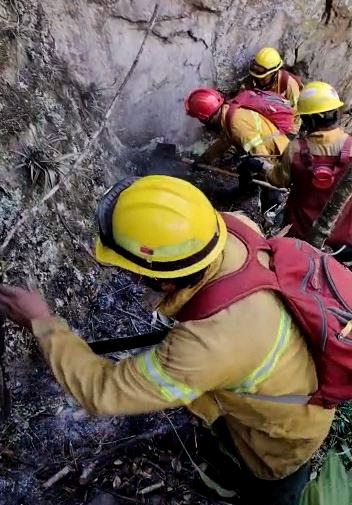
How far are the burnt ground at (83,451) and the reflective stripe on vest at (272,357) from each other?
1.27m

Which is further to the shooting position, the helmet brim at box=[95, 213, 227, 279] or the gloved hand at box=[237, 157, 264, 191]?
the gloved hand at box=[237, 157, 264, 191]

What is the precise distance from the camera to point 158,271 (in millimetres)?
2178

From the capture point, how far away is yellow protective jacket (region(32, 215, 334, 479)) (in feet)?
6.83

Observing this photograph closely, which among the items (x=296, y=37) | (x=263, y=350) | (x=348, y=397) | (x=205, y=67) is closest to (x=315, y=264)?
(x=263, y=350)

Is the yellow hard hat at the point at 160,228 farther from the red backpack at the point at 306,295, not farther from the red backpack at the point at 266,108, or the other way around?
the red backpack at the point at 266,108

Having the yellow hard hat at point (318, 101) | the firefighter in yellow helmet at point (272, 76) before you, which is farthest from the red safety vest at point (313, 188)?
the firefighter in yellow helmet at point (272, 76)

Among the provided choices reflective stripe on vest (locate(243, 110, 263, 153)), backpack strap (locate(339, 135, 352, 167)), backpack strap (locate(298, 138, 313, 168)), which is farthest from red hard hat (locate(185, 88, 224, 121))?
backpack strap (locate(339, 135, 352, 167))

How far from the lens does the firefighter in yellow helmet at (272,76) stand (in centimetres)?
730

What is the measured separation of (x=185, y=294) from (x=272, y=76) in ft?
19.2

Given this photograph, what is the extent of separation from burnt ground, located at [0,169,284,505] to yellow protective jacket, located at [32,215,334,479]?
98 cm

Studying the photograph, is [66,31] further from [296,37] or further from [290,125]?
[296,37]

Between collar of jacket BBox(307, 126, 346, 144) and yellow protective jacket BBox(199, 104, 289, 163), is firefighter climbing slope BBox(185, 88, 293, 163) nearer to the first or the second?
yellow protective jacket BBox(199, 104, 289, 163)

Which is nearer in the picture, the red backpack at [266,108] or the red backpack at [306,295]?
the red backpack at [306,295]

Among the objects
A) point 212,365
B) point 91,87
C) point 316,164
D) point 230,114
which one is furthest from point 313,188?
point 212,365
